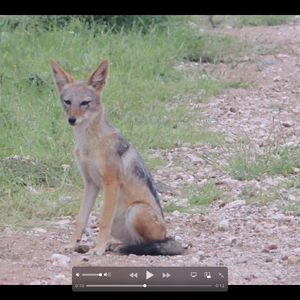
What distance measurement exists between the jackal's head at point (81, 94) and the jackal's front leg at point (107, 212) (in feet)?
1.74

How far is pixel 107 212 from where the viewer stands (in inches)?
179

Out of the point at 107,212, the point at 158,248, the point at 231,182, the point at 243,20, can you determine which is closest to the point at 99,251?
the point at 107,212

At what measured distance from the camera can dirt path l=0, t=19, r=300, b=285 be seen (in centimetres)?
400

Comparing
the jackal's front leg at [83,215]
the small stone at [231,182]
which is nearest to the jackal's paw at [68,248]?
the jackal's front leg at [83,215]

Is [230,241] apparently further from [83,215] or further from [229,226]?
[83,215]

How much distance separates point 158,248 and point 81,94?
1.23 m

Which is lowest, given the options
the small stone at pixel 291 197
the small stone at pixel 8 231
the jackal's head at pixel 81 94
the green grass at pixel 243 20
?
the small stone at pixel 8 231

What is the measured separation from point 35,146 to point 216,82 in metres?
3.02

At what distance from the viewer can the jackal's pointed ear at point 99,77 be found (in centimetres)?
472

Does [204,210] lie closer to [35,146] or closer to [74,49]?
[35,146]

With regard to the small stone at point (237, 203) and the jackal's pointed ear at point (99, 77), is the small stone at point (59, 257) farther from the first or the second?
the small stone at point (237, 203)

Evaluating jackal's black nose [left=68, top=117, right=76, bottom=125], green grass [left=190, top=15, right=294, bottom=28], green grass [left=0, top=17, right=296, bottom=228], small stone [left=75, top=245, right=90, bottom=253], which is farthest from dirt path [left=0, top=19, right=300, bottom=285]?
green grass [left=190, top=15, right=294, bottom=28]
